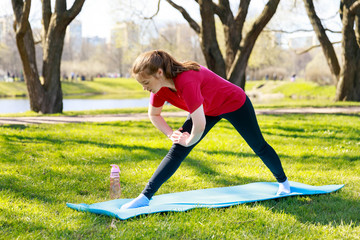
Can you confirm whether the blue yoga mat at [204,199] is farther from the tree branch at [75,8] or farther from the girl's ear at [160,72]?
the tree branch at [75,8]

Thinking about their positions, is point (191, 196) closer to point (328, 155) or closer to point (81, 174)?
point (81, 174)

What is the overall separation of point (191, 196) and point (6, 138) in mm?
4598

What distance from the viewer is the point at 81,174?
5.05 meters

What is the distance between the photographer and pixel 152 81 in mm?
3199

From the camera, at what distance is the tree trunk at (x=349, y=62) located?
17109 millimetres

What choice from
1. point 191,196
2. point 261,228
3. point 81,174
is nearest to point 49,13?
point 81,174

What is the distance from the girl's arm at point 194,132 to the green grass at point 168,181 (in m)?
0.67

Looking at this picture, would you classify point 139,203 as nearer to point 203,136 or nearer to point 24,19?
point 203,136

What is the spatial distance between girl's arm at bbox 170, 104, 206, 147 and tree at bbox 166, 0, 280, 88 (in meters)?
10.1

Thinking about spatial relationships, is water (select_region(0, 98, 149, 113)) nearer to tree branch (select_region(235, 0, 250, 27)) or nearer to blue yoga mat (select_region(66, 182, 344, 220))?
tree branch (select_region(235, 0, 250, 27))

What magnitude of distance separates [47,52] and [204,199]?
1123 cm

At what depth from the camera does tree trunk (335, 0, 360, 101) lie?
56.1 feet

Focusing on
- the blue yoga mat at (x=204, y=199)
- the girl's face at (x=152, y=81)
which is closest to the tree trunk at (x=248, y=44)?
the blue yoga mat at (x=204, y=199)

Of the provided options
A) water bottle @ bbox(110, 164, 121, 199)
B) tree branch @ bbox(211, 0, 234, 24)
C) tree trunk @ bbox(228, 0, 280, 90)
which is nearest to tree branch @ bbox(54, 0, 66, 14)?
tree branch @ bbox(211, 0, 234, 24)
